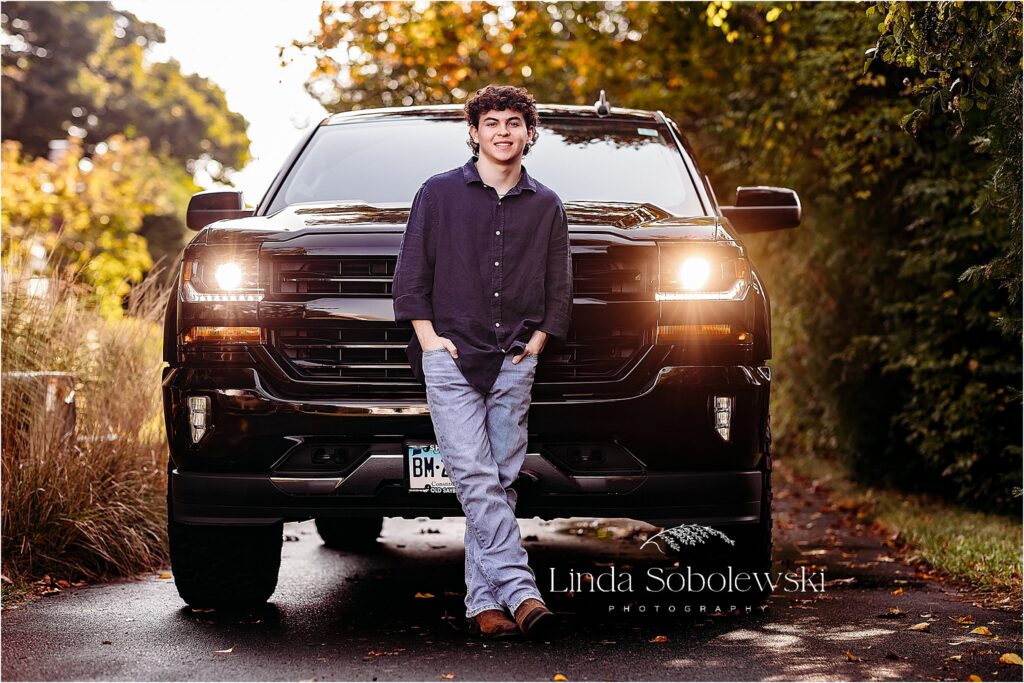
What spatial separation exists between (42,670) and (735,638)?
2.51 metres

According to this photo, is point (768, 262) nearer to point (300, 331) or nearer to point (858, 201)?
point (858, 201)

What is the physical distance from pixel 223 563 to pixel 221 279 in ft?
4.39

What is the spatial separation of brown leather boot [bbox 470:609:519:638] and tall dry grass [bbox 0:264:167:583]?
2439 mm

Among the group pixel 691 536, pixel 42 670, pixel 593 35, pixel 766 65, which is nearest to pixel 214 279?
pixel 42 670

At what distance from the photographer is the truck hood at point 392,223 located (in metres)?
4.51

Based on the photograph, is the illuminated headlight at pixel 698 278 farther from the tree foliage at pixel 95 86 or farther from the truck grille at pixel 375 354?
the tree foliage at pixel 95 86

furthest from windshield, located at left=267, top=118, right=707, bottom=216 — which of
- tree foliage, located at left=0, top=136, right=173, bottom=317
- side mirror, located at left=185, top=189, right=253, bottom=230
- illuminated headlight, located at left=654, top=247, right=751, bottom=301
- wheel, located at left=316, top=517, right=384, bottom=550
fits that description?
tree foliage, located at left=0, top=136, right=173, bottom=317

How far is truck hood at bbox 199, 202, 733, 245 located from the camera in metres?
4.51

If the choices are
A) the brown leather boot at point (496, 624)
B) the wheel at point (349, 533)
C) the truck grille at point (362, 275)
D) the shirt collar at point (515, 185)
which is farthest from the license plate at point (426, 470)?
the wheel at point (349, 533)

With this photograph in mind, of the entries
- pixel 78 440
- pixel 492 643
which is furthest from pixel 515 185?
pixel 78 440

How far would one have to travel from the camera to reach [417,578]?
20.8ft

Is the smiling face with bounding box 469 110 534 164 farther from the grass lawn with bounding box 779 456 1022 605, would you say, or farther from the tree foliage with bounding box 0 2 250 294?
the tree foliage with bounding box 0 2 250 294

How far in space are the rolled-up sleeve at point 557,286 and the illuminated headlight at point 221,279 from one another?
1028mm

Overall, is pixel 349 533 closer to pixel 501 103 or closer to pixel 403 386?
pixel 403 386
